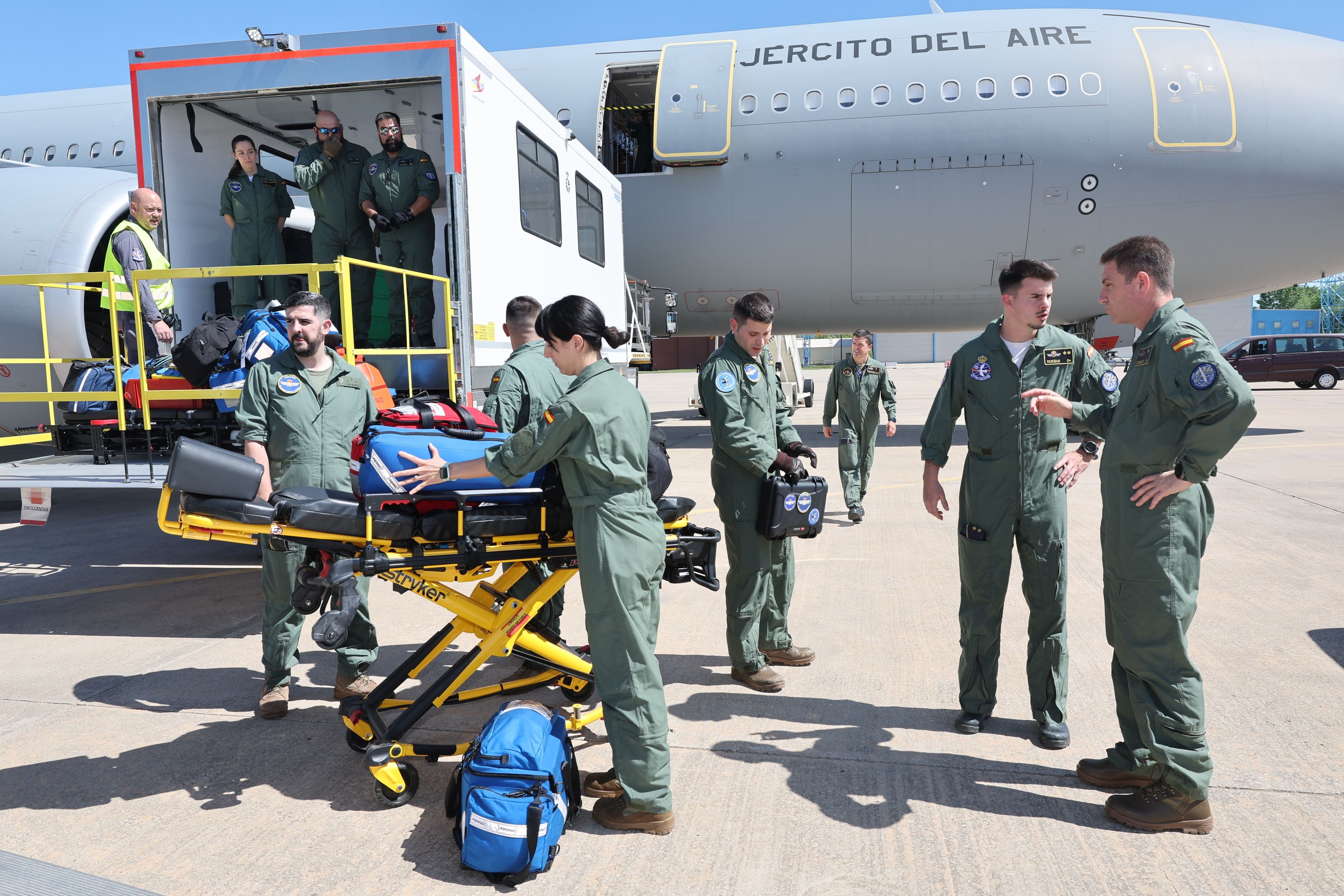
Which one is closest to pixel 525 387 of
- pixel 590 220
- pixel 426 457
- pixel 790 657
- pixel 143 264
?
pixel 426 457

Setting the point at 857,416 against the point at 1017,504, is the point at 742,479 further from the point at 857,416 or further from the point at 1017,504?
the point at 857,416

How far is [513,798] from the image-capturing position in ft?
8.21

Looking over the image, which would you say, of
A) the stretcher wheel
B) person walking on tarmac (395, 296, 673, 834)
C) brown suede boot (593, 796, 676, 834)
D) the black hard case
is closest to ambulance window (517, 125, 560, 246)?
the black hard case

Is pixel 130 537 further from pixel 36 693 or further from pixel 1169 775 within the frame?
pixel 1169 775

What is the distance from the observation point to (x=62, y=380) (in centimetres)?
840

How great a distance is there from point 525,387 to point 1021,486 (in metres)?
2.38

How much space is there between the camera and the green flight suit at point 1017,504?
332cm

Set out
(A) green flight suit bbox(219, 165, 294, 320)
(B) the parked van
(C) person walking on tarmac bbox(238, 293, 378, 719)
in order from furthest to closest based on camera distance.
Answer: (B) the parked van, (A) green flight suit bbox(219, 165, 294, 320), (C) person walking on tarmac bbox(238, 293, 378, 719)

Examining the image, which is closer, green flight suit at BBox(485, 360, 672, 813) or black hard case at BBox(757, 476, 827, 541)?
green flight suit at BBox(485, 360, 672, 813)

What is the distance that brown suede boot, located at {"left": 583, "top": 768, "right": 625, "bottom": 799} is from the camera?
9.62 ft

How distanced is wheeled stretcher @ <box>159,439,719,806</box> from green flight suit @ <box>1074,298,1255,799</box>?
150cm

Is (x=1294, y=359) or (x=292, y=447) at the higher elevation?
(x=1294, y=359)

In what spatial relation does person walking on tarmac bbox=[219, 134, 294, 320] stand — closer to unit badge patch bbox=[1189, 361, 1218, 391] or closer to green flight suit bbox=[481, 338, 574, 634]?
green flight suit bbox=[481, 338, 574, 634]

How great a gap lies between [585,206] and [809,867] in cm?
727
